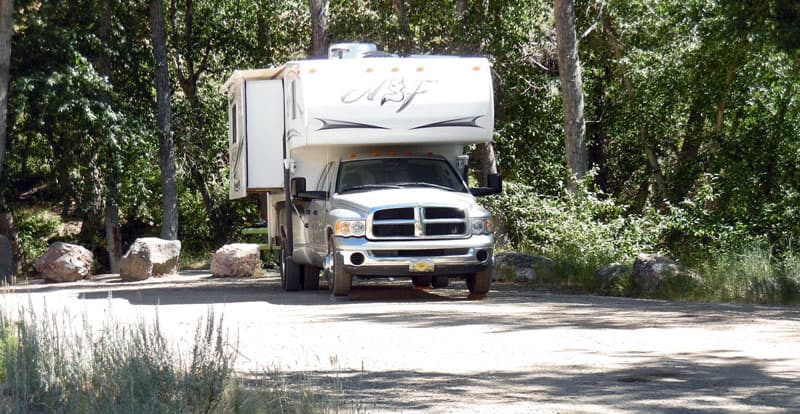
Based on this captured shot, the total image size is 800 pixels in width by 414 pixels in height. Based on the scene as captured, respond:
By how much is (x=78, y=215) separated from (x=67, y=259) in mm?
5752

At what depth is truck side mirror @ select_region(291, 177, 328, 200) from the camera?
56.4 ft

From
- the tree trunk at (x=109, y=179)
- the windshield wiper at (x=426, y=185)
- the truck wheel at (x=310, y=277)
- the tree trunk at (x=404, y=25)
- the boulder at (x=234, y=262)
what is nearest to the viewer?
the windshield wiper at (x=426, y=185)

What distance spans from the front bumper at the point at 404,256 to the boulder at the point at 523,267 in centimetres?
383

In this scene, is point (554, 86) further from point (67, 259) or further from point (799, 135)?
point (67, 259)

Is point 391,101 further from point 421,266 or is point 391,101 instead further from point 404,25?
point 404,25

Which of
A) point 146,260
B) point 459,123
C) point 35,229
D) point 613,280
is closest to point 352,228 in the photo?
point 459,123

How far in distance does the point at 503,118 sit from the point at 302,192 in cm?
1587

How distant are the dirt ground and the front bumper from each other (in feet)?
1.49

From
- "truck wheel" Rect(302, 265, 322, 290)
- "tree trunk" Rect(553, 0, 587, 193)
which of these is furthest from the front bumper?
"tree trunk" Rect(553, 0, 587, 193)

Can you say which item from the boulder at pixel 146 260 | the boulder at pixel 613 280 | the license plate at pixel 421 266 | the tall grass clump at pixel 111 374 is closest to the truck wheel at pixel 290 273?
the license plate at pixel 421 266

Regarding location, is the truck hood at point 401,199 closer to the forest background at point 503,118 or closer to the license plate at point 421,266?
the license plate at point 421,266

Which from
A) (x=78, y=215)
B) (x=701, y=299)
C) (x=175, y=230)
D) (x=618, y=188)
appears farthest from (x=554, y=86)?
(x=701, y=299)

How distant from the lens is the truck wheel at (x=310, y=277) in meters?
19.2

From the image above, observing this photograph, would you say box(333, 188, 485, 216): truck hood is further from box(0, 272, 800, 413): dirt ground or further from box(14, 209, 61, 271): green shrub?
box(14, 209, 61, 271): green shrub
